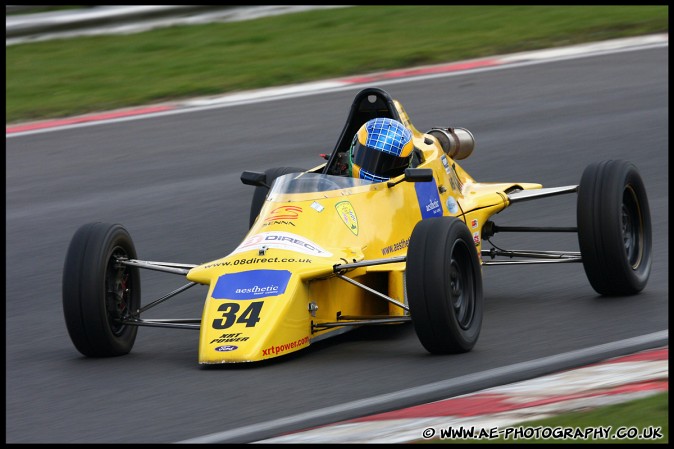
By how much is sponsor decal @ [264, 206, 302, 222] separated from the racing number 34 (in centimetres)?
88

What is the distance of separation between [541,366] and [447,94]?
345 inches

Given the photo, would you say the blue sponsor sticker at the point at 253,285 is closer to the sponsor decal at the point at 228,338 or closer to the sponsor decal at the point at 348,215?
the sponsor decal at the point at 228,338

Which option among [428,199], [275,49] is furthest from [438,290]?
[275,49]

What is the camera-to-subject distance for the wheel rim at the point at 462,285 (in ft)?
24.3

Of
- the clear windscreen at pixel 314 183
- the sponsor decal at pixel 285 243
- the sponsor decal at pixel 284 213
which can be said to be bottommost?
the sponsor decal at pixel 285 243

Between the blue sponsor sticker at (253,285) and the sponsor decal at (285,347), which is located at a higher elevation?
the blue sponsor sticker at (253,285)

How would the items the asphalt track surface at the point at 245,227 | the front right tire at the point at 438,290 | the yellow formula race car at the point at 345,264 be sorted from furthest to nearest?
the yellow formula race car at the point at 345,264 → the front right tire at the point at 438,290 → the asphalt track surface at the point at 245,227

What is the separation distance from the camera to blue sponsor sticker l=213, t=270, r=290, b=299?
7152 mm

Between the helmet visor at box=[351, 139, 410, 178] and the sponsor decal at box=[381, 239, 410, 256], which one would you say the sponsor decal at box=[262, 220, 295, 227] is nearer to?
the sponsor decal at box=[381, 239, 410, 256]

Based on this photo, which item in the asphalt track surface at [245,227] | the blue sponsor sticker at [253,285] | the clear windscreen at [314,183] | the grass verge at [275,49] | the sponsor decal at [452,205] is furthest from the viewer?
the grass verge at [275,49]

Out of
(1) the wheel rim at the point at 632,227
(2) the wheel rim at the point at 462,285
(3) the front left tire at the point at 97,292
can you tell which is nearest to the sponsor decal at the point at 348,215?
(2) the wheel rim at the point at 462,285

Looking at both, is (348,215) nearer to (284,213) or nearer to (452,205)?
(284,213)

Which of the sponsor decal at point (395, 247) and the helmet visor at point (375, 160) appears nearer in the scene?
the sponsor decal at point (395, 247)

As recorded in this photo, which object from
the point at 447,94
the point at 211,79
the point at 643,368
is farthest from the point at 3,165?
the point at 643,368
